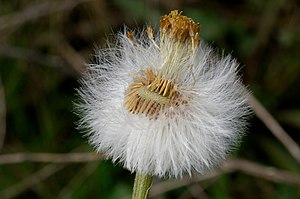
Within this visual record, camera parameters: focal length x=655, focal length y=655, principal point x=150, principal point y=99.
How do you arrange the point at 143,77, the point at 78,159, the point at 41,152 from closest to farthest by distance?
the point at 143,77 < the point at 78,159 < the point at 41,152

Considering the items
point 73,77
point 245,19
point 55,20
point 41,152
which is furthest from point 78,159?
point 245,19

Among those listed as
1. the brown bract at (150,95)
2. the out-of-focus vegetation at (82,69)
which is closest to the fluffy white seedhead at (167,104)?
the brown bract at (150,95)

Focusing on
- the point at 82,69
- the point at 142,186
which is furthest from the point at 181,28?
the point at 82,69

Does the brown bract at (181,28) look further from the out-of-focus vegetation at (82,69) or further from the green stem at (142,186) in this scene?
the out-of-focus vegetation at (82,69)

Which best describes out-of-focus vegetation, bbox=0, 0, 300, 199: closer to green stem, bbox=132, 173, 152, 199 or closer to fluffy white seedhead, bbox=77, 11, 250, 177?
fluffy white seedhead, bbox=77, 11, 250, 177

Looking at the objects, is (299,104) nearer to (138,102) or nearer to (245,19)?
(245,19)
